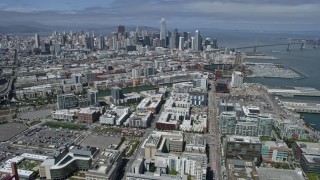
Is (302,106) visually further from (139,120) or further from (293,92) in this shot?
(139,120)

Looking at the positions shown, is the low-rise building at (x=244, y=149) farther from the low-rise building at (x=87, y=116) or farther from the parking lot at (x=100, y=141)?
the low-rise building at (x=87, y=116)

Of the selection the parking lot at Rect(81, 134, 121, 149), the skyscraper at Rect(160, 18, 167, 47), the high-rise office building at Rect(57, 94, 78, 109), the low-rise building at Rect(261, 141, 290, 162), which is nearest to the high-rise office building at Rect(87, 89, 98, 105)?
the high-rise office building at Rect(57, 94, 78, 109)

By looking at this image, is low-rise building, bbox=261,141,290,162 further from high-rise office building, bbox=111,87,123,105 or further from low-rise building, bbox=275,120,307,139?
high-rise office building, bbox=111,87,123,105

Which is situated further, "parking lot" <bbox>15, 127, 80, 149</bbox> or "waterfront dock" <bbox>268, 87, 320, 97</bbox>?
"waterfront dock" <bbox>268, 87, 320, 97</bbox>

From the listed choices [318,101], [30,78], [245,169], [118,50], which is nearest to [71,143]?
[245,169]

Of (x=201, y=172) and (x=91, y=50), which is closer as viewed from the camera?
(x=201, y=172)

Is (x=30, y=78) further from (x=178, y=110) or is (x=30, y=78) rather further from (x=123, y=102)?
(x=178, y=110)

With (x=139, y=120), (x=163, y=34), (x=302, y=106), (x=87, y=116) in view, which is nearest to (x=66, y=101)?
(x=87, y=116)
